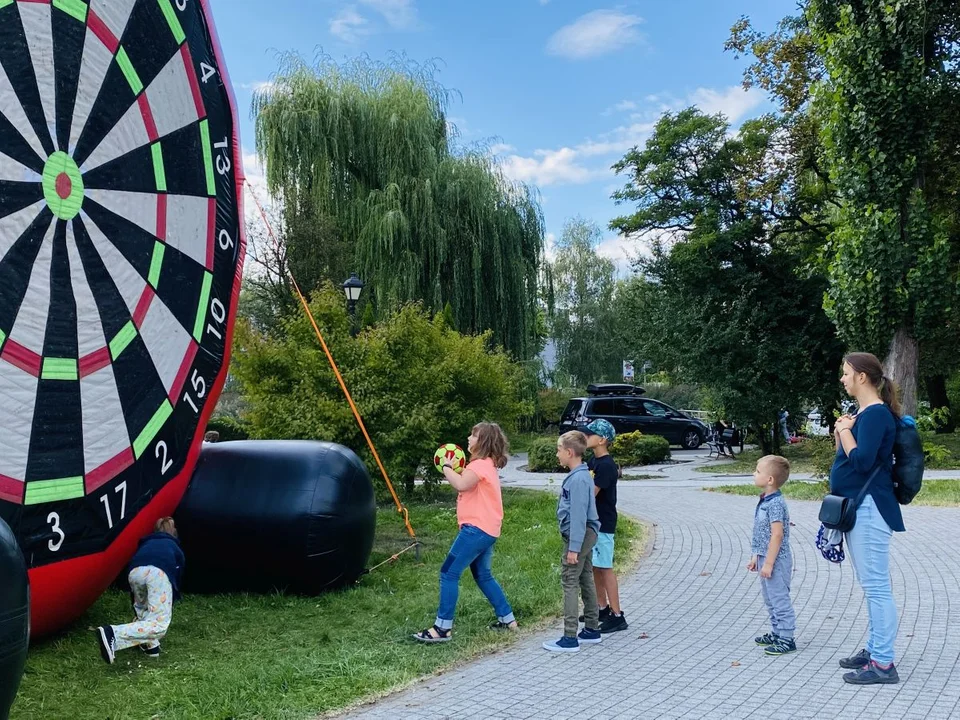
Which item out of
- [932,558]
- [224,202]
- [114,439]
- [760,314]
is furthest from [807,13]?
[114,439]

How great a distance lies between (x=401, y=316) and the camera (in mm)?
12961

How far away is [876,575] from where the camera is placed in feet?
15.8

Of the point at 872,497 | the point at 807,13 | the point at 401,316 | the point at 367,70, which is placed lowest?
the point at 872,497

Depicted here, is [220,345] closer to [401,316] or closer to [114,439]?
[114,439]

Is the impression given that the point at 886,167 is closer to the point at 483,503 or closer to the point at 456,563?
the point at 483,503

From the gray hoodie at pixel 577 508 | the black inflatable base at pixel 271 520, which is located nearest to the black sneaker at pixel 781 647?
the gray hoodie at pixel 577 508

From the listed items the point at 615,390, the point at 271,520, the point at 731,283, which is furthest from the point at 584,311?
the point at 271,520

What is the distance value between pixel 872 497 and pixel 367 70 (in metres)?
21.5

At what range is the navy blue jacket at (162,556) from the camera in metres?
5.61

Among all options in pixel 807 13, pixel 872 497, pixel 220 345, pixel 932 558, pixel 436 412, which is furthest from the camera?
pixel 807 13

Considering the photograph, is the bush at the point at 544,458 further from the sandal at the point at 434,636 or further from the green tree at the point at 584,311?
the green tree at the point at 584,311

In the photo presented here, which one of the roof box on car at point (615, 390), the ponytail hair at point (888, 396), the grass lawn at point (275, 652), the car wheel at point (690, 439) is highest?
the roof box on car at point (615, 390)

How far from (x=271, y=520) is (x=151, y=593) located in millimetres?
1320

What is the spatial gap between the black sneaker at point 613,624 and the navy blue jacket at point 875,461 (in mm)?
2035
